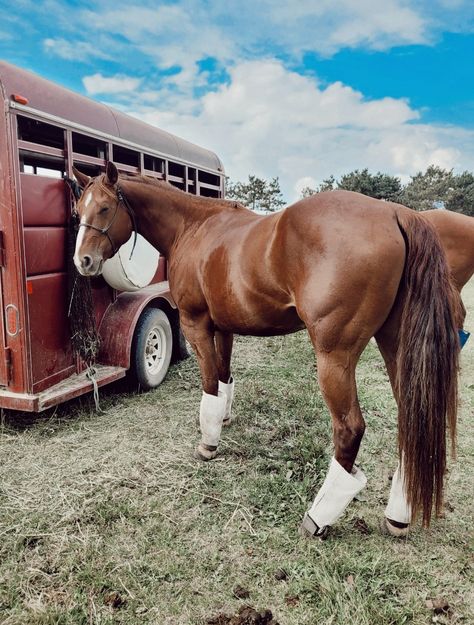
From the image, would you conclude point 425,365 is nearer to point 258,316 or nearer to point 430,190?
point 258,316

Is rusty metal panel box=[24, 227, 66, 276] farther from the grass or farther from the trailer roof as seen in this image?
the grass

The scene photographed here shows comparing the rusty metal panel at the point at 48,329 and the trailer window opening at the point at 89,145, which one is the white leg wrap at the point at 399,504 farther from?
the trailer window opening at the point at 89,145

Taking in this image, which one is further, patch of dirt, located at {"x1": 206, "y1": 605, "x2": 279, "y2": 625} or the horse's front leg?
the horse's front leg

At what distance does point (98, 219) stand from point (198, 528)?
2012mm

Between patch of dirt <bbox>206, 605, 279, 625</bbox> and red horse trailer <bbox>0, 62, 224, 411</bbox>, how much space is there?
6.21 feet

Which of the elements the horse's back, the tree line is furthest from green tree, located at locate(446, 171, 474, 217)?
the horse's back

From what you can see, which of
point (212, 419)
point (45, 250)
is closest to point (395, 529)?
point (212, 419)

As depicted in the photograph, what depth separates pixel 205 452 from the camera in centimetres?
288

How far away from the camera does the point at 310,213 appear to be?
201cm

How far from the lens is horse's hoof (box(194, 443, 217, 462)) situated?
9.43 ft

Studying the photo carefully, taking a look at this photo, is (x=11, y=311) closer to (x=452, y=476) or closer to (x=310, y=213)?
(x=310, y=213)

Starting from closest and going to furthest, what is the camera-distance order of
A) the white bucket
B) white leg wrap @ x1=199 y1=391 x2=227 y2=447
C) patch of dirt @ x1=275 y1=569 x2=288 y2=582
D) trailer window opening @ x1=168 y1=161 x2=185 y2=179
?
patch of dirt @ x1=275 y1=569 x2=288 y2=582
white leg wrap @ x1=199 y1=391 x2=227 y2=447
the white bucket
trailer window opening @ x1=168 y1=161 x2=185 y2=179

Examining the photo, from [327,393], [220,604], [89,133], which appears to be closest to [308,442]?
[327,393]

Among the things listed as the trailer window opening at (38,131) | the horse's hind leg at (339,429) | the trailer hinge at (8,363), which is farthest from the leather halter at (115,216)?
the horse's hind leg at (339,429)
